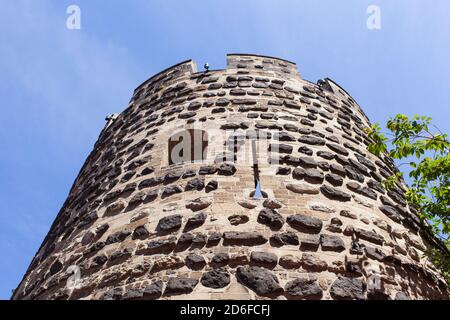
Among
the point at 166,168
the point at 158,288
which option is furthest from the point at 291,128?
the point at 158,288

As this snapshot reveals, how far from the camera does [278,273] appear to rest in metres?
3.97

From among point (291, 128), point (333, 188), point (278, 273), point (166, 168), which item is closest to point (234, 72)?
point (291, 128)

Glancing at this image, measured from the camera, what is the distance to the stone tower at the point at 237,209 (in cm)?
406

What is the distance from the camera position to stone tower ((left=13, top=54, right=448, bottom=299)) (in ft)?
13.3

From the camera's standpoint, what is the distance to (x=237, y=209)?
14.9 feet

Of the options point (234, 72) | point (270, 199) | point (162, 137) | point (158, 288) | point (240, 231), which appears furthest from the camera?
point (234, 72)

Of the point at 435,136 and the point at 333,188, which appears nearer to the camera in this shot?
the point at 333,188

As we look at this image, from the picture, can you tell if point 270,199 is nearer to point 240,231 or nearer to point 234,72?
point 240,231

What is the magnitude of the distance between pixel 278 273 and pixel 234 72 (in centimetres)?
356
